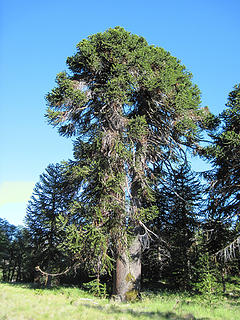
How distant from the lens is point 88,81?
1162 centimetres

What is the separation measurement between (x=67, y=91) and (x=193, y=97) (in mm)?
6867

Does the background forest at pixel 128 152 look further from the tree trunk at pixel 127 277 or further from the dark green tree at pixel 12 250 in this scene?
the dark green tree at pixel 12 250

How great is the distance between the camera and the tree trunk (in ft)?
30.1

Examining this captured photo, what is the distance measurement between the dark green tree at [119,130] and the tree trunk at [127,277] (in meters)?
0.04

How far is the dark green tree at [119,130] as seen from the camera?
8.86 m

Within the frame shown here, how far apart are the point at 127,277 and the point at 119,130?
613 centimetres

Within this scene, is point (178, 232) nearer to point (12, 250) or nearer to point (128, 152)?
point (128, 152)

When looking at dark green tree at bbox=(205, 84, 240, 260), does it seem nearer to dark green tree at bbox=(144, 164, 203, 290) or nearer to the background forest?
the background forest

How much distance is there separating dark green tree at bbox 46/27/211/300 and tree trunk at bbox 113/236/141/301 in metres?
0.04

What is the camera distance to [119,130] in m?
10.3

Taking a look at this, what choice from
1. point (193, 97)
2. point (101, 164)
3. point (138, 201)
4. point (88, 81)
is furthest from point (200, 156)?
point (88, 81)

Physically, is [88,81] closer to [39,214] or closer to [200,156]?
[200,156]

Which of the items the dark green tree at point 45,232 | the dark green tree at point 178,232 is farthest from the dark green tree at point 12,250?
the dark green tree at point 178,232

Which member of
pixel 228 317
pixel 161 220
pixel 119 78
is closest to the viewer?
pixel 228 317
